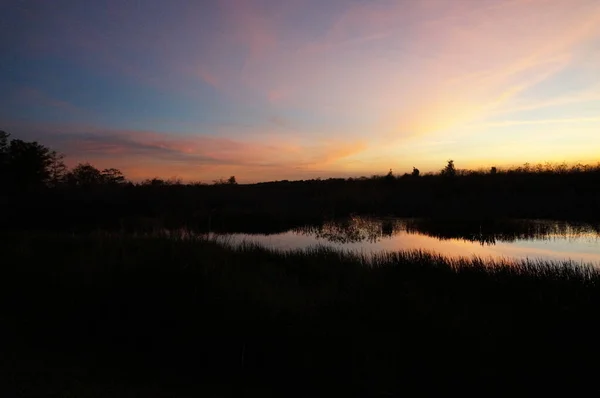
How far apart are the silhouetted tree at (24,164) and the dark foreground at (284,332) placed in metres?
33.5

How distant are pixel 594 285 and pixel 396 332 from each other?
405 cm

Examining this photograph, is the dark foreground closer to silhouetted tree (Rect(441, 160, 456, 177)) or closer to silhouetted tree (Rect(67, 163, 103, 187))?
silhouetted tree (Rect(441, 160, 456, 177))

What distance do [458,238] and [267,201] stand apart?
17708mm

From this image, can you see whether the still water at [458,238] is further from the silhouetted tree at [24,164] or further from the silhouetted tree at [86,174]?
the silhouetted tree at [86,174]

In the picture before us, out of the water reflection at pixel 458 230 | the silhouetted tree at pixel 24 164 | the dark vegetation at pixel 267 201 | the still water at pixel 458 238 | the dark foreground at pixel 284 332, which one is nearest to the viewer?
the dark foreground at pixel 284 332

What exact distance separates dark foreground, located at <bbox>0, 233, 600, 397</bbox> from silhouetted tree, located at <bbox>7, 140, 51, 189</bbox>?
3350cm

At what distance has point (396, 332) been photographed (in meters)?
5.40

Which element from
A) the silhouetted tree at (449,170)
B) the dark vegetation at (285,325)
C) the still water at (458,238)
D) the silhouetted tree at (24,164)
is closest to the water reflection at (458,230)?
the still water at (458,238)

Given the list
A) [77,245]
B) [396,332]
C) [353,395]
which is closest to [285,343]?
[353,395]

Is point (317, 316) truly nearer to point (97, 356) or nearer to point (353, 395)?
point (353, 395)

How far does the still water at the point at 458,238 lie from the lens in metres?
13.7

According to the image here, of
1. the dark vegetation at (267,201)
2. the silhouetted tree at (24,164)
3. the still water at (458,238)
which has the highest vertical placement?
the silhouetted tree at (24,164)

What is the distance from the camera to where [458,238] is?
17109mm

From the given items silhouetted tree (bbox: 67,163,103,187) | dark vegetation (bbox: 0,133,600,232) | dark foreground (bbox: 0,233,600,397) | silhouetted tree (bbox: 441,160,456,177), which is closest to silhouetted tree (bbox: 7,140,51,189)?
dark vegetation (bbox: 0,133,600,232)
